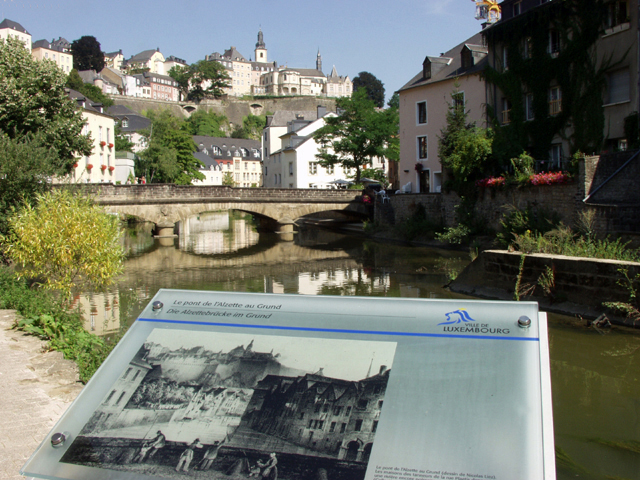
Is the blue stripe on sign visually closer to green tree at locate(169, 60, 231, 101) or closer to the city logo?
the city logo

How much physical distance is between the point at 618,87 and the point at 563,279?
49.4ft

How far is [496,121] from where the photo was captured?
2862 cm

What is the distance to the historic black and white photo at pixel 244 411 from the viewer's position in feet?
8.52

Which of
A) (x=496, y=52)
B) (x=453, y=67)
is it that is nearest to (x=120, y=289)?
(x=496, y=52)

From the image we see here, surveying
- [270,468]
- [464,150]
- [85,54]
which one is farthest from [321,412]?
[85,54]

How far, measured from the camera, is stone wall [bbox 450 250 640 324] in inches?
416

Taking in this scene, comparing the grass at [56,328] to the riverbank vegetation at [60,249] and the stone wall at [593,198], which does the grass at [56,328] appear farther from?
the stone wall at [593,198]

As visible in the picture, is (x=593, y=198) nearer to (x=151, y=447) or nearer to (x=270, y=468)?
(x=270, y=468)

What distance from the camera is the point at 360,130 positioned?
42.8 m

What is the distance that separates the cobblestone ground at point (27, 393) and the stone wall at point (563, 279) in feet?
30.0

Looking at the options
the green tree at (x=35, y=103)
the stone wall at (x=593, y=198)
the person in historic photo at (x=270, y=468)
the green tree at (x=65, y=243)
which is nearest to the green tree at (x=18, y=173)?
the green tree at (x=65, y=243)

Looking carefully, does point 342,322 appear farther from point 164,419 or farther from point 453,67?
point 453,67

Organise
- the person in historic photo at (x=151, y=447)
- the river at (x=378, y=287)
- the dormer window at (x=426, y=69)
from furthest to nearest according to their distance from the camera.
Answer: the dormer window at (x=426, y=69)
the river at (x=378, y=287)
the person in historic photo at (x=151, y=447)

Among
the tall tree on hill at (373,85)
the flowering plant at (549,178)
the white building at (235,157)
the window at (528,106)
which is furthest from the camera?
the tall tree on hill at (373,85)
